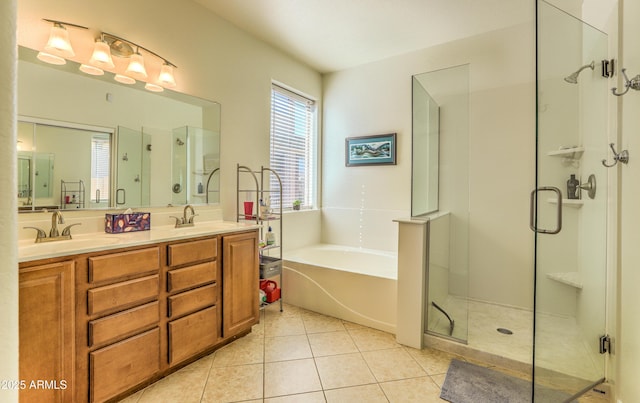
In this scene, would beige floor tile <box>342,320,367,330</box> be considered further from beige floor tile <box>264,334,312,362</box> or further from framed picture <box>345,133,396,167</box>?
framed picture <box>345,133,396,167</box>

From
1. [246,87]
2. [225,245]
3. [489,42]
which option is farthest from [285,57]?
[225,245]

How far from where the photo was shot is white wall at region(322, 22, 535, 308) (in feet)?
8.98

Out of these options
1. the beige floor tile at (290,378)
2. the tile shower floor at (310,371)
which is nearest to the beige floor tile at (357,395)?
the tile shower floor at (310,371)

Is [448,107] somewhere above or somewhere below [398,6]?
below

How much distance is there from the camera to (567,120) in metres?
1.70

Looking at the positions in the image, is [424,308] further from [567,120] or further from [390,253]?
[567,120]

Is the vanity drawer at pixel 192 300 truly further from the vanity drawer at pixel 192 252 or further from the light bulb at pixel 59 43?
the light bulb at pixel 59 43

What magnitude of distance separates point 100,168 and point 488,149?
337 cm

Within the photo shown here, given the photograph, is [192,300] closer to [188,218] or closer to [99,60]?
[188,218]

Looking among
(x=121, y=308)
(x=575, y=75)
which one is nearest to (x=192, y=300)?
(x=121, y=308)

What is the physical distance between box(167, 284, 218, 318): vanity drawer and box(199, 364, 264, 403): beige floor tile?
428 mm

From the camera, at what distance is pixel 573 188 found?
1826 mm

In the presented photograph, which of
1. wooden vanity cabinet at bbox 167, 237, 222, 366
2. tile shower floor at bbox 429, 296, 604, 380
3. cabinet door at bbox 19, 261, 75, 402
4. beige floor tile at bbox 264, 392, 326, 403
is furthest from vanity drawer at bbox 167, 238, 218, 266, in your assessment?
tile shower floor at bbox 429, 296, 604, 380

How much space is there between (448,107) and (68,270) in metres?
3.12
